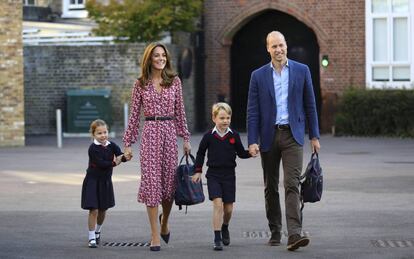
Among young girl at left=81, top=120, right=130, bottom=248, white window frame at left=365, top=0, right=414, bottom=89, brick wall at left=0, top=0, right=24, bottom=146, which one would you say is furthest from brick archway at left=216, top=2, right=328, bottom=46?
young girl at left=81, top=120, right=130, bottom=248

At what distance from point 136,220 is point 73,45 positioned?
2044cm

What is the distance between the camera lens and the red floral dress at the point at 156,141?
11156 millimetres

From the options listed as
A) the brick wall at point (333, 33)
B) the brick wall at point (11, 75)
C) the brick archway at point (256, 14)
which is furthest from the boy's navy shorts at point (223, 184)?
the brick archway at point (256, 14)

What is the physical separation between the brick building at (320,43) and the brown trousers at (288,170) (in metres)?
21.0

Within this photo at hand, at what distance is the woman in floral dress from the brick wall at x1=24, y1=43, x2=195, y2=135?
71.5ft

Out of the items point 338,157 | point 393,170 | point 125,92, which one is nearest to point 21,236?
point 393,170

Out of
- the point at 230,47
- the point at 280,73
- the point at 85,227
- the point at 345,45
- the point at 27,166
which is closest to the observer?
the point at 280,73

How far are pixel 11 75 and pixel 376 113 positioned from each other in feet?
30.2

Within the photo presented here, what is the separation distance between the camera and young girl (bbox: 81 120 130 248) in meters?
11.5

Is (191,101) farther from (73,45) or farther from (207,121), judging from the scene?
(73,45)

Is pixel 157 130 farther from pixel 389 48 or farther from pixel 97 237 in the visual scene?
pixel 389 48

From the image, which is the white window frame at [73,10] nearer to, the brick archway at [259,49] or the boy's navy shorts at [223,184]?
the brick archway at [259,49]

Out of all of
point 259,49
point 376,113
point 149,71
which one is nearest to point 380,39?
point 376,113

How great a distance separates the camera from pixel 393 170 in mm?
20188
